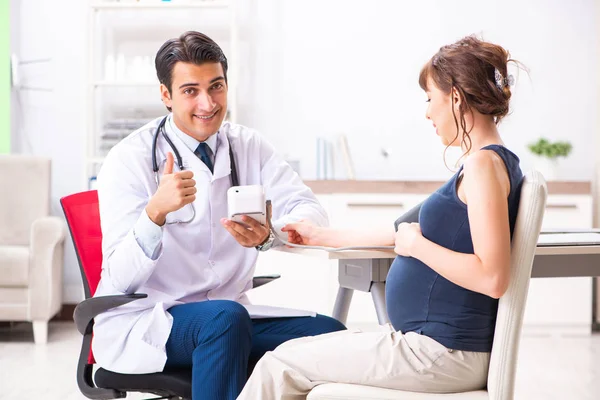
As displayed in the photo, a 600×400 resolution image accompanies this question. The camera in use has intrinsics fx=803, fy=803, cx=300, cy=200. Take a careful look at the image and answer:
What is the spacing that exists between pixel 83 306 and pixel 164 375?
26 cm

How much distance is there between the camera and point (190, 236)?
2.04m

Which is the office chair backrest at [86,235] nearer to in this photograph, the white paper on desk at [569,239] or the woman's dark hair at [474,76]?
the woman's dark hair at [474,76]

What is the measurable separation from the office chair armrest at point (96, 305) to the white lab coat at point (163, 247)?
0.03 meters

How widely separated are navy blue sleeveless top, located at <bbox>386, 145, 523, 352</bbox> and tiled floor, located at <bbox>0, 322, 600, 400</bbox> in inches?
79.6

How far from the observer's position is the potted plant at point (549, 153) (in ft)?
16.4

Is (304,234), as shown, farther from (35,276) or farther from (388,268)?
(35,276)

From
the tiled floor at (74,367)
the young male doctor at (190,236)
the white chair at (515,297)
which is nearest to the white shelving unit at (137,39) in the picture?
the tiled floor at (74,367)

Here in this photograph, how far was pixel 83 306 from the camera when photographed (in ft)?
6.29

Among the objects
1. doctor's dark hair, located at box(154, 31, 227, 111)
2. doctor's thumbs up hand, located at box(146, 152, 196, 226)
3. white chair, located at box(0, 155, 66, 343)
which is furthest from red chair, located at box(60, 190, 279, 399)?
white chair, located at box(0, 155, 66, 343)

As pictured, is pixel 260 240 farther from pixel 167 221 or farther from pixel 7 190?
pixel 7 190

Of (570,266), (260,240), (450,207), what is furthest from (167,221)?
(570,266)

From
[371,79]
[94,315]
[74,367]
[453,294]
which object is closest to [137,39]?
[371,79]

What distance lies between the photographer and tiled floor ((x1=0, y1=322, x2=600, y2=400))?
11.2 ft

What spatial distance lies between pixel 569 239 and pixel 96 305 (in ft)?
3.91
